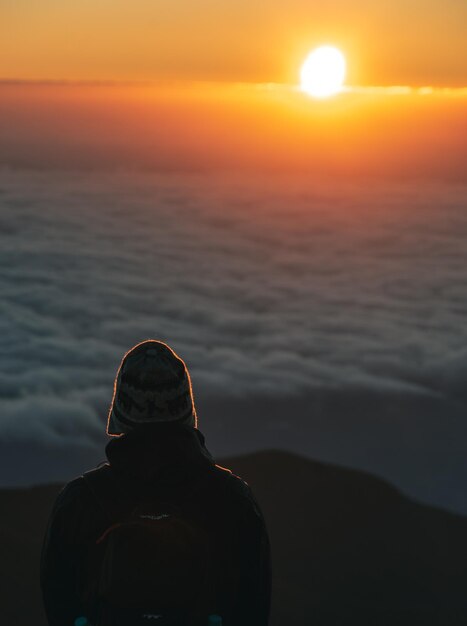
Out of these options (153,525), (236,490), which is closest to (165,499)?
(153,525)

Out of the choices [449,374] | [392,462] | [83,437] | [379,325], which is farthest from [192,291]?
[392,462]

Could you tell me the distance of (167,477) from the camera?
237 centimetres

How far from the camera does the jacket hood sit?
2.37 meters

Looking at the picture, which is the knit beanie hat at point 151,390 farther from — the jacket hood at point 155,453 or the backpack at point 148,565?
the backpack at point 148,565

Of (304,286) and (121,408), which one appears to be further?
(304,286)

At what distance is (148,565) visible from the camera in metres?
2.24

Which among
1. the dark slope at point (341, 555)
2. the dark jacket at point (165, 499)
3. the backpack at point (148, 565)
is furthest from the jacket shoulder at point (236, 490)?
the dark slope at point (341, 555)

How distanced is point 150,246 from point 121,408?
325 ft

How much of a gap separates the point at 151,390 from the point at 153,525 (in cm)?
39

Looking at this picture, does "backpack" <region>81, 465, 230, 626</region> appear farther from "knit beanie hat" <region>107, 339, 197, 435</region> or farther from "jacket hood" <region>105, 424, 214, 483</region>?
"knit beanie hat" <region>107, 339, 197, 435</region>

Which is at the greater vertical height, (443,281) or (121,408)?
(443,281)

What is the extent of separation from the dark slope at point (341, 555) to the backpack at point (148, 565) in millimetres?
6154

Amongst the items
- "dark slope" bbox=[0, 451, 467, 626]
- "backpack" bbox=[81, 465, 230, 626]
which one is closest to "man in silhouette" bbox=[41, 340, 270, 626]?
"backpack" bbox=[81, 465, 230, 626]

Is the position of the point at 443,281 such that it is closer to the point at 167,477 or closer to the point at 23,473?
the point at 23,473
